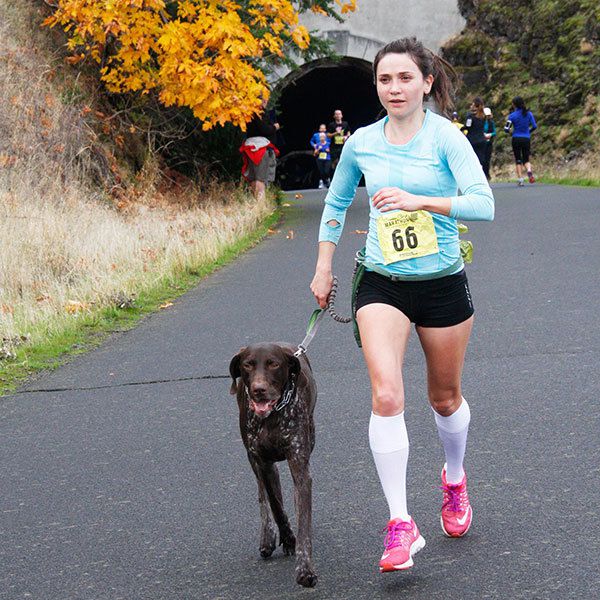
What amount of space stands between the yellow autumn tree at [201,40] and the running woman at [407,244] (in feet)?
38.7

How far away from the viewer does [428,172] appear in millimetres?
4441

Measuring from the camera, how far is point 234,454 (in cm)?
622

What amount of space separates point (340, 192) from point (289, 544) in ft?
4.75

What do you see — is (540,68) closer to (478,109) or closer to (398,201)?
(478,109)

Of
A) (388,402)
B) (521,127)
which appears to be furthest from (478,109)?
(388,402)

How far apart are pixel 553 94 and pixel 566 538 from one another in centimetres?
3176

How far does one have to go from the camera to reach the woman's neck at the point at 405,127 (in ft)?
14.7

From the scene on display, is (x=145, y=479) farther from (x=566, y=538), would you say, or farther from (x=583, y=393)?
(x=583, y=393)

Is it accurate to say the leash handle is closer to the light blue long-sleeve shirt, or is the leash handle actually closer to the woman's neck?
the light blue long-sleeve shirt

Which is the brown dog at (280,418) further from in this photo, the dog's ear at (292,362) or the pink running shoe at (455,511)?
the pink running shoe at (455,511)

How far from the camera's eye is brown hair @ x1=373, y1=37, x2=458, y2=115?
4516 mm

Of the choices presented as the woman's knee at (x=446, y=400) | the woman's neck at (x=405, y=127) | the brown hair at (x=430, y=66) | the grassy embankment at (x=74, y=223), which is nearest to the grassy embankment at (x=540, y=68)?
the grassy embankment at (x=74, y=223)

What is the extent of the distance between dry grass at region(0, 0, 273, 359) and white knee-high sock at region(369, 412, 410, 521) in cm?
513

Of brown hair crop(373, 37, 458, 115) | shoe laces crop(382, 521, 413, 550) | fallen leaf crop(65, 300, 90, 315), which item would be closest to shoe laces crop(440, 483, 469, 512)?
shoe laces crop(382, 521, 413, 550)
